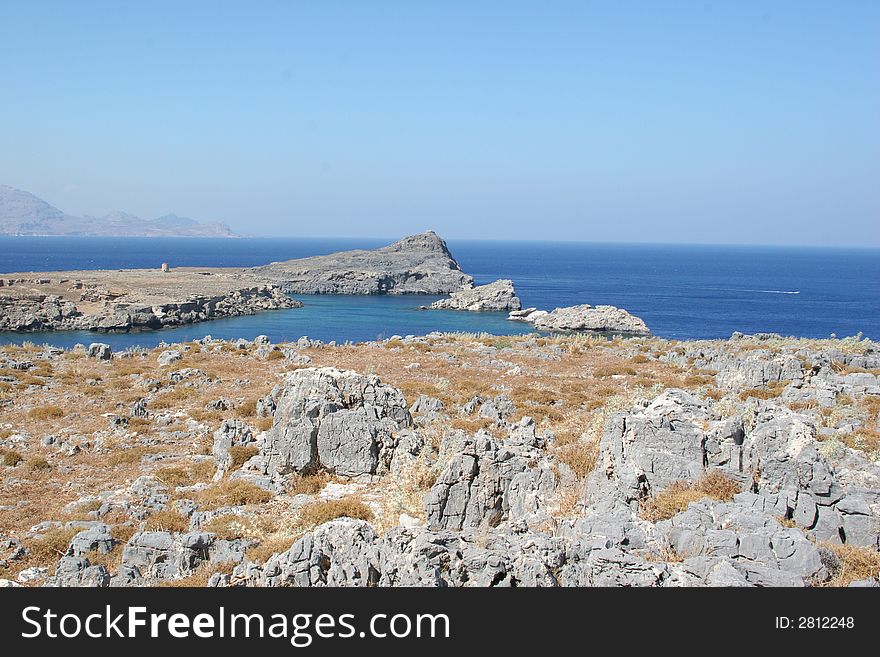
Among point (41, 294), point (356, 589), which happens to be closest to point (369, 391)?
point (356, 589)

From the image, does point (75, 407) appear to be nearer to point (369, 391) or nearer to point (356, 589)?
point (369, 391)

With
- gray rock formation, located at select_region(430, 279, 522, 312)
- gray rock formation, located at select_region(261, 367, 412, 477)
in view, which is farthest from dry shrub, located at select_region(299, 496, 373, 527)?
gray rock formation, located at select_region(430, 279, 522, 312)

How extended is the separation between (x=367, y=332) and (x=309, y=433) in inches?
3338

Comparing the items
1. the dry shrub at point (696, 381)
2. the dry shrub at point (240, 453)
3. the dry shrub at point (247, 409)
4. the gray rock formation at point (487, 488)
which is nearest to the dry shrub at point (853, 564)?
the gray rock formation at point (487, 488)

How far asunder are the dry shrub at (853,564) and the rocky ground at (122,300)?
4079 inches

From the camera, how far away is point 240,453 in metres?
16.6

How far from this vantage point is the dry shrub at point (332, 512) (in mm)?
12812

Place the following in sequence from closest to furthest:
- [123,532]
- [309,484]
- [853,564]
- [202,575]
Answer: [853,564] < [202,575] < [123,532] < [309,484]

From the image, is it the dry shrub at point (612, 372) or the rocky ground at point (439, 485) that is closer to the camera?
the rocky ground at point (439, 485)

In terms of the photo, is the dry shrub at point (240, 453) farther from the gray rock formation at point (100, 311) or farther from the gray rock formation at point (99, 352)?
the gray rock formation at point (100, 311)

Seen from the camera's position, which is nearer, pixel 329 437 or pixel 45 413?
pixel 329 437

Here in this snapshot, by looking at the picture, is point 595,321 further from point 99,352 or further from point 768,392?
point 99,352

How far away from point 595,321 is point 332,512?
9570 cm

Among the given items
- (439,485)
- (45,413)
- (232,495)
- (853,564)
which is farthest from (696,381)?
(45,413)
